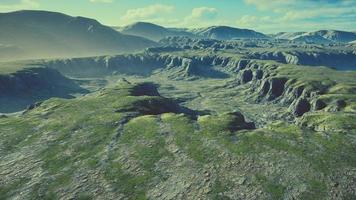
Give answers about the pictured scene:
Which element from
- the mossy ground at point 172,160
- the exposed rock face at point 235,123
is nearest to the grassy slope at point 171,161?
the mossy ground at point 172,160

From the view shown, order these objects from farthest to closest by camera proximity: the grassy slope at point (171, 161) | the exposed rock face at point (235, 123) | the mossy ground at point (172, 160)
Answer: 1. the exposed rock face at point (235, 123)
2. the grassy slope at point (171, 161)
3. the mossy ground at point (172, 160)

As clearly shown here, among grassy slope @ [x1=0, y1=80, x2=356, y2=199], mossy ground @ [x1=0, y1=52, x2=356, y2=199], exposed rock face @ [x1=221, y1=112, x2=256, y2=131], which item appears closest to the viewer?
mossy ground @ [x1=0, y1=52, x2=356, y2=199]

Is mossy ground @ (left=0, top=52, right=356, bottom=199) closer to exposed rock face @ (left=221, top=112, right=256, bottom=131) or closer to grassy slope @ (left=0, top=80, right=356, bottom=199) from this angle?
grassy slope @ (left=0, top=80, right=356, bottom=199)

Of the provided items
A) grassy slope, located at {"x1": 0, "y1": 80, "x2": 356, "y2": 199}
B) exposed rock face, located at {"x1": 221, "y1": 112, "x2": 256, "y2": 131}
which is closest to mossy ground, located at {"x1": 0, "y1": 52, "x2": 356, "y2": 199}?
grassy slope, located at {"x1": 0, "y1": 80, "x2": 356, "y2": 199}

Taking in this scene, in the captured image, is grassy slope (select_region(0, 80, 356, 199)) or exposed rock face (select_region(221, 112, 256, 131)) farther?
exposed rock face (select_region(221, 112, 256, 131))

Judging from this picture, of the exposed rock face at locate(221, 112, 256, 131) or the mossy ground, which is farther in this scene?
the exposed rock face at locate(221, 112, 256, 131)

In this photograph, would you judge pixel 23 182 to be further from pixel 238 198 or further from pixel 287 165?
pixel 287 165

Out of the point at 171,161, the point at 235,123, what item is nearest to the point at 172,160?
the point at 171,161

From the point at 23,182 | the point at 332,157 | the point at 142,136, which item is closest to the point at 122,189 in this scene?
the point at 23,182

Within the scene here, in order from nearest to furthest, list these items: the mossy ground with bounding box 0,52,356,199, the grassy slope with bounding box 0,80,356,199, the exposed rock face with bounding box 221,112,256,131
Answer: the mossy ground with bounding box 0,52,356,199
the grassy slope with bounding box 0,80,356,199
the exposed rock face with bounding box 221,112,256,131

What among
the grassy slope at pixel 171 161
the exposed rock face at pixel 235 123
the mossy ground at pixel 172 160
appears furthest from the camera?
the exposed rock face at pixel 235 123

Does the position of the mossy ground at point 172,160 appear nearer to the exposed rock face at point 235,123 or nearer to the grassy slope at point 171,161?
the grassy slope at point 171,161
